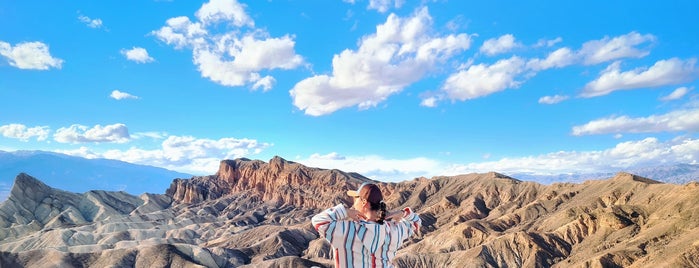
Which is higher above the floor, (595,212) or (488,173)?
(488,173)

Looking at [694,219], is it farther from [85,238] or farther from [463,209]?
[85,238]

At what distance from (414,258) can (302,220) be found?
7725cm

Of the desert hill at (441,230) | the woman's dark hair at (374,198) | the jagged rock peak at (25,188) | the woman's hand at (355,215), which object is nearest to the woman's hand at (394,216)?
the woman's dark hair at (374,198)

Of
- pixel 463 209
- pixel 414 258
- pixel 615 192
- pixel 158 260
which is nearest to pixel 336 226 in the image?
pixel 158 260

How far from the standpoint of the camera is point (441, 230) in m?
128

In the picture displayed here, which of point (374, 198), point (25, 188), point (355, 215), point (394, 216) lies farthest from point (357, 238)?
point (25, 188)

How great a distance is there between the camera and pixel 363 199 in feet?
18.8

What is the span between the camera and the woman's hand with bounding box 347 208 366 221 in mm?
5660

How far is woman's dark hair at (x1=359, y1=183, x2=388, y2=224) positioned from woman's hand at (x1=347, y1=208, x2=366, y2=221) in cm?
14

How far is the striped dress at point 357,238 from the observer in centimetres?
552

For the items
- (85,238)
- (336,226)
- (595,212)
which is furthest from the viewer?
(85,238)

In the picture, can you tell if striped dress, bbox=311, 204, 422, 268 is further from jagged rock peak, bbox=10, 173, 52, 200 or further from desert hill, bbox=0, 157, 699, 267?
jagged rock peak, bbox=10, 173, 52, 200

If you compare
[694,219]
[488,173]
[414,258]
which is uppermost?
[488,173]

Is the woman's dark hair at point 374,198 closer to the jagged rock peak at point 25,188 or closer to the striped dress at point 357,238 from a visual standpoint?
the striped dress at point 357,238
